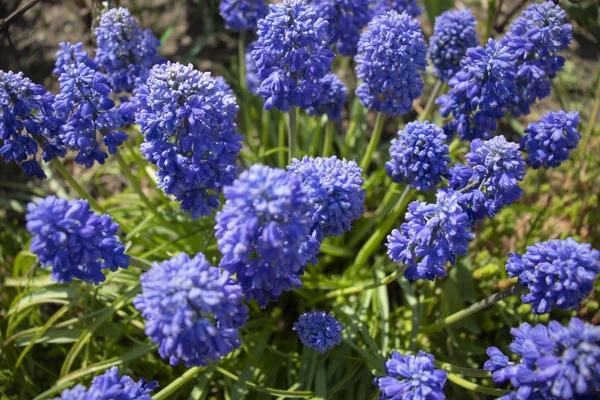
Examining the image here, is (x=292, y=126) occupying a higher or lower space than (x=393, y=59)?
lower

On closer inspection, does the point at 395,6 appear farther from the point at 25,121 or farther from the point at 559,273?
the point at 25,121

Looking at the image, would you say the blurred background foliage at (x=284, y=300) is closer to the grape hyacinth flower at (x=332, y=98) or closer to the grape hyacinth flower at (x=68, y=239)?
the grape hyacinth flower at (x=332, y=98)

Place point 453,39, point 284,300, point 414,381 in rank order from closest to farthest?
point 414,381 → point 453,39 → point 284,300

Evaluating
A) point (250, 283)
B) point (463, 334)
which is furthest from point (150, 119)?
point (463, 334)

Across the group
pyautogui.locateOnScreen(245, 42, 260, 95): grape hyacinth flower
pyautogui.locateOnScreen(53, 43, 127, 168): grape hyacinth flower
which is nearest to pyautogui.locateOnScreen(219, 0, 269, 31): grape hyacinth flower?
pyautogui.locateOnScreen(245, 42, 260, 95): grape hyacinth flower

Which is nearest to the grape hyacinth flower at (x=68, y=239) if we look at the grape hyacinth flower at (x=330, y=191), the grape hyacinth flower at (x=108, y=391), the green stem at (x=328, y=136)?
the grape hyacinth flower at (x=108, y=391)

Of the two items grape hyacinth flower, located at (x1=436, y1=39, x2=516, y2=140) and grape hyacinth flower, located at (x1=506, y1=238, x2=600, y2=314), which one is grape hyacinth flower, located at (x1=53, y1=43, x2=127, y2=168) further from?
grape hyacinth flower, located at (x1=506, y1=238, x2=600, y2=314)

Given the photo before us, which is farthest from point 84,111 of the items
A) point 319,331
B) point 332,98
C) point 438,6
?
point 438,6
